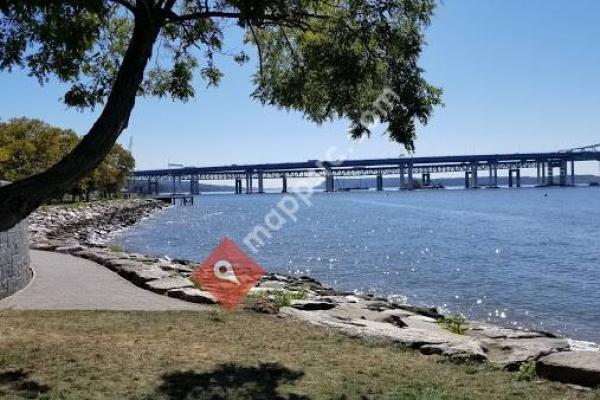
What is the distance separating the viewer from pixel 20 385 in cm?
653

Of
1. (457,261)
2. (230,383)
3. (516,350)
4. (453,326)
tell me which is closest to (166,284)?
(453,326)

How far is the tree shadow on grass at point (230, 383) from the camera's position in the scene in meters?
6.28

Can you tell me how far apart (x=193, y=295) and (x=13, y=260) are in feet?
12.1

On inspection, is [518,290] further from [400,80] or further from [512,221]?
[512,221]

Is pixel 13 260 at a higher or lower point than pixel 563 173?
lower

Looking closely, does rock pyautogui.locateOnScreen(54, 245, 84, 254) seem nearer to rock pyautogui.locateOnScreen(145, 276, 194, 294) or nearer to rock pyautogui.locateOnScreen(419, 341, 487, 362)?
rock pyautogui.locateOnScreen(145, 276, 194, 294)

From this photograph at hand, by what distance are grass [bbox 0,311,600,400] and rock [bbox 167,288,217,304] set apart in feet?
6.64

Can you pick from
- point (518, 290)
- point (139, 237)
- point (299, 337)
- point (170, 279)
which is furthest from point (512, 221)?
point (299, 337)

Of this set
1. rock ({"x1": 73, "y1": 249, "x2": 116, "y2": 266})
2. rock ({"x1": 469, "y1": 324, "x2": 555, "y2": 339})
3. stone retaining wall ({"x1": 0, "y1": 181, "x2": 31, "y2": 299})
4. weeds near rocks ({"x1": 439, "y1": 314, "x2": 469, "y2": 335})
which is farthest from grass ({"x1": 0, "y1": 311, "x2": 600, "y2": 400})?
rock ({"x1": 73, "y1": 249, "x2": 116, "y2": 266})

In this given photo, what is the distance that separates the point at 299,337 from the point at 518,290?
14.2 metres

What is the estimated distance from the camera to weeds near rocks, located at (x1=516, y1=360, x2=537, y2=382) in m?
7.05

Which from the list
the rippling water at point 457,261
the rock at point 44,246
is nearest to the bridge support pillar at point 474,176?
the rippling water at point 457,261

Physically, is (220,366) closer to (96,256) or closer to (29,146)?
(96,256)

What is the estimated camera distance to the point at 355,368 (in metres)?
7.34
